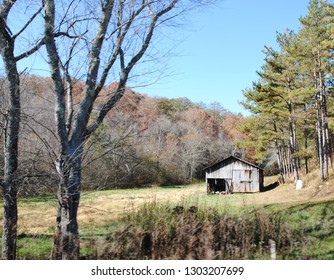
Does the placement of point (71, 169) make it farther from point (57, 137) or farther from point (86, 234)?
point (86, 234)

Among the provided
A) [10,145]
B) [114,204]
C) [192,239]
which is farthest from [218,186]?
[10,145]

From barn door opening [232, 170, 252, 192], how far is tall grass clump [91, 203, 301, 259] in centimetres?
2253

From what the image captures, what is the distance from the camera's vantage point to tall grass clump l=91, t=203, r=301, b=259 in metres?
4.38

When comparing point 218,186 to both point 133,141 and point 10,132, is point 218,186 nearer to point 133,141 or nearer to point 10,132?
point 133,141

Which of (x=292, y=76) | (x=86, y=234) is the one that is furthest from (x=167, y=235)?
(x=292, y=76)

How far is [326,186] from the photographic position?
1784 cm

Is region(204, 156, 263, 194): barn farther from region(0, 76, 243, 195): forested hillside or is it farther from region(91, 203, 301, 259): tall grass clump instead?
region(91, 203, 301, 259): tall grass clump

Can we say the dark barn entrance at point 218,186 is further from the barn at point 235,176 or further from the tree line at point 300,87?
the tree line at point 300,87

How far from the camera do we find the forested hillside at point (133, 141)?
4.18 metres

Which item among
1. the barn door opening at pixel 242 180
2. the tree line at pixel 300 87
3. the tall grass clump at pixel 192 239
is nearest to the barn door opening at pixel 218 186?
the barn door opening at pixel 242 180

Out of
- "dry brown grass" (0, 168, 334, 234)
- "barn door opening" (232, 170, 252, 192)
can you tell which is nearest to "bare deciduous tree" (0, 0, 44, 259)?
"dry brown grass" (0, 168, 334, 234)

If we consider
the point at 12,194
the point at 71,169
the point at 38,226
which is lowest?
the point at 38,226

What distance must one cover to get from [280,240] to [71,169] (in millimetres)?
3548

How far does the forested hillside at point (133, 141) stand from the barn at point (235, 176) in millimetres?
3633
